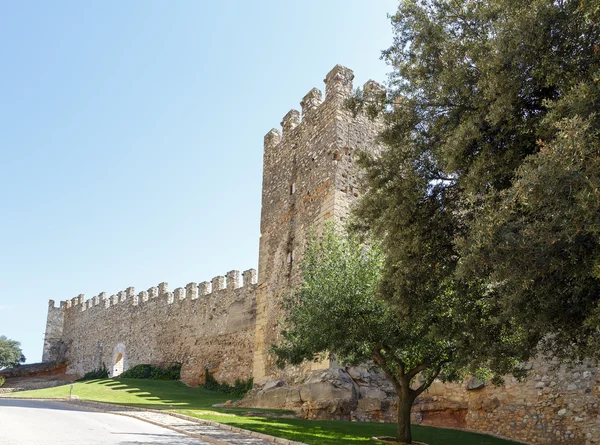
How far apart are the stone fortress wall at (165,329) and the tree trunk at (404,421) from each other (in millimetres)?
14678

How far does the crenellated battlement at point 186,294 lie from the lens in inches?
1141

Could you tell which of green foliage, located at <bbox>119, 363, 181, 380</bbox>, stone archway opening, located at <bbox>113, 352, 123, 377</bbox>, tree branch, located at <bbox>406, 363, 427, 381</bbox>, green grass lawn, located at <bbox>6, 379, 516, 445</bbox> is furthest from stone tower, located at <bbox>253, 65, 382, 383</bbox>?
stone archway opening, located at <bbox>113, 352, 123, 377</bbox>

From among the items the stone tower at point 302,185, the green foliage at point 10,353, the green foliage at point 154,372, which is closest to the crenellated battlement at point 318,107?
the stone tower at point 302,185

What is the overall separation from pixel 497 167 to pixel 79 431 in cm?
849

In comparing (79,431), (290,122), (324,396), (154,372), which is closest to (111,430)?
(79,431)

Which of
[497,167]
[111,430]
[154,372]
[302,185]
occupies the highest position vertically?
[302,185]

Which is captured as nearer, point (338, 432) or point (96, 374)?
point (338, 432)

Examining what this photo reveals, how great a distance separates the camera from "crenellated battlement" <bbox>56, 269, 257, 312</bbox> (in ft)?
95.0

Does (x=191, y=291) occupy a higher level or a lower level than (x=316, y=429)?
higher

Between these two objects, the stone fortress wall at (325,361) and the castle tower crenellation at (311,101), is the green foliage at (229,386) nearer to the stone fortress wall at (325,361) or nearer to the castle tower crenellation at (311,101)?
the stone fortress wall at (325,361)

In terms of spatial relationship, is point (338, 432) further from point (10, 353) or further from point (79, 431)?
point (10, 353)

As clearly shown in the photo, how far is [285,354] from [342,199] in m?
5.92

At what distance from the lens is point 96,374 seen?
1538 inches

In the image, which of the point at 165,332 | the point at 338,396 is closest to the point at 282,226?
the point at 338,396
